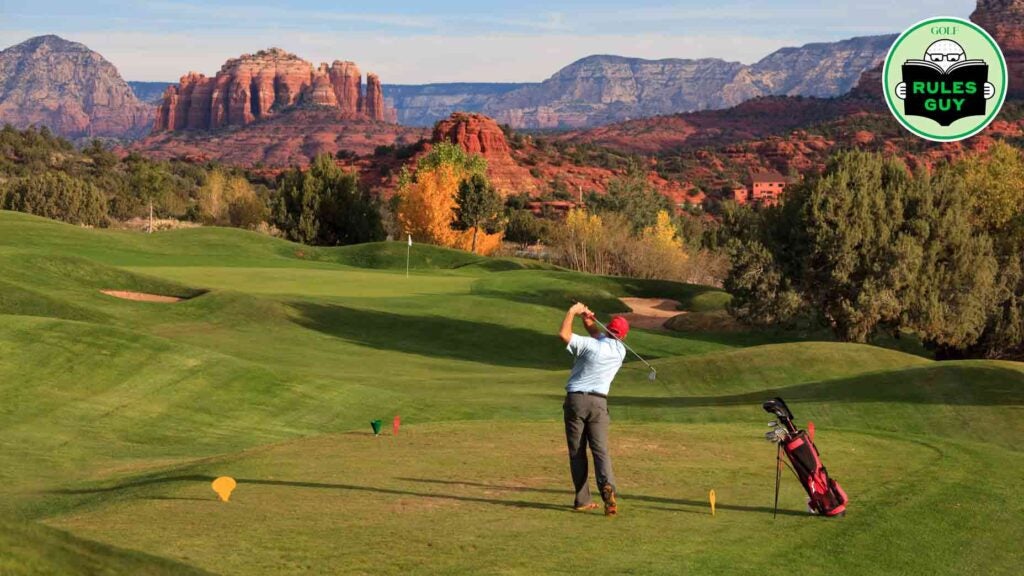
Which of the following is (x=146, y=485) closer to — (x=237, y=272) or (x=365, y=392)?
(x=365, y=392)

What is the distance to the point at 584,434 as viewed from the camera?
13.1 metres

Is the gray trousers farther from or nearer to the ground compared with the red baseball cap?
nearer to the ground

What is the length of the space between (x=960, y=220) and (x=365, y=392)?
103 feet

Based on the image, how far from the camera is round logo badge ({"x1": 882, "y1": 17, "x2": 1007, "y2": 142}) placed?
31297mm

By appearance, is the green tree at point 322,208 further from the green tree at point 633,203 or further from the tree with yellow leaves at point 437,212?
the green tree at point 633,203

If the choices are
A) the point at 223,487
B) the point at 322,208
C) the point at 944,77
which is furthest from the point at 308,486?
the point at 322,208

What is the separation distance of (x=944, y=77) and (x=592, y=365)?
84.2ft

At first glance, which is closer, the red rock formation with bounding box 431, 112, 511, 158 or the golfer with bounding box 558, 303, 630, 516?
the golfer with bounding box 558, 303, 630, 516

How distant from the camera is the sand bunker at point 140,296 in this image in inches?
1703

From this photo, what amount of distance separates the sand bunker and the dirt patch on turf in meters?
20.8

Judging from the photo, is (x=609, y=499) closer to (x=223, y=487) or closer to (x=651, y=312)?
(x=223, y=487)

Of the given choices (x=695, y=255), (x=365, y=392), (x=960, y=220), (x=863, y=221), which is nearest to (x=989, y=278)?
(x=960, y=220)

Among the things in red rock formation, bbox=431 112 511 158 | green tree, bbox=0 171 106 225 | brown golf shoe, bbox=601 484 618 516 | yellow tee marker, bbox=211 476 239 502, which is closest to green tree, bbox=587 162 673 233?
green tree, bbox=0 171 106 225

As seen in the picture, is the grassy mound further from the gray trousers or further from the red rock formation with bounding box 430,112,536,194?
the red rock formation with bounding box 430,112,536,194
